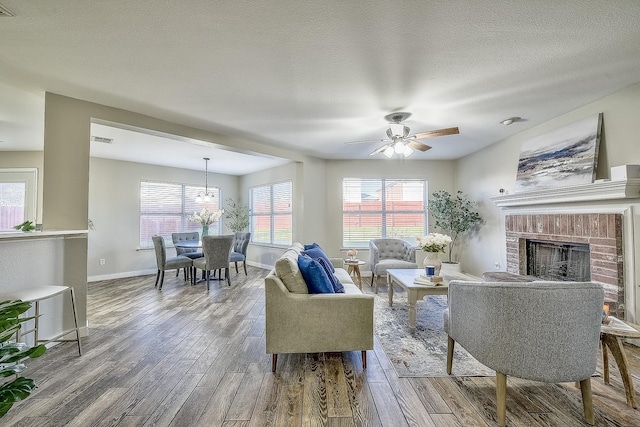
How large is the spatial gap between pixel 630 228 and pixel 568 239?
0.69m

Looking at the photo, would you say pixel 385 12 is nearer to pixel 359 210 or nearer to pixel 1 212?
pixel 359 210

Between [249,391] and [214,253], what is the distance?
11.2 ft

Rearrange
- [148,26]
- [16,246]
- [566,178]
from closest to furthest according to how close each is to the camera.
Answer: [148,26], [16,246], [566,178]

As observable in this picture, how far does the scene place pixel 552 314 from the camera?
164cm

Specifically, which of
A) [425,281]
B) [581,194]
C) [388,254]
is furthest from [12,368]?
[388,254]

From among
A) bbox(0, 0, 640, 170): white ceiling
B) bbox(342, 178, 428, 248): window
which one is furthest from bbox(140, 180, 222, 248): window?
bbox(342, 178, 428, 248): window

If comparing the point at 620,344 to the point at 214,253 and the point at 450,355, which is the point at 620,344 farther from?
the point at 214,253

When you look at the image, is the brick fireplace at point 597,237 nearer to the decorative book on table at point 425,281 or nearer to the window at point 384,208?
the decorative book on table at point 425,281

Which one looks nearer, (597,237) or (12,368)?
(12,368)

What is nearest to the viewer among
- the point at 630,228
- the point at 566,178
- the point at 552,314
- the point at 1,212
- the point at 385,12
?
the point at 552,314

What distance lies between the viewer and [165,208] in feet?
22.4

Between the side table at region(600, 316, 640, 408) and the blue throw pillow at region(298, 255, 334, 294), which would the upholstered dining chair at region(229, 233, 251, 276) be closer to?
the blue throw pillow at region(298, 255, 334, 294)

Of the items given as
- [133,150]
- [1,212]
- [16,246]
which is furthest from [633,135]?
[1,212]

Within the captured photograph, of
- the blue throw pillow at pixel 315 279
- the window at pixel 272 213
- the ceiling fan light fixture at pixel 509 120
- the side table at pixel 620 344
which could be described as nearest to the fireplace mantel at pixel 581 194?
the ceiling fan light fixture at pixel 509 120
